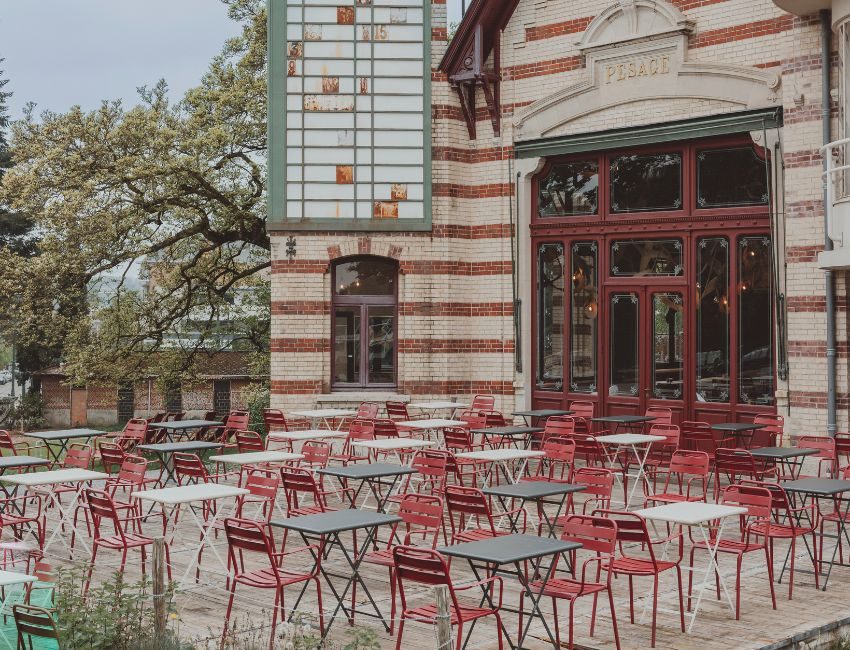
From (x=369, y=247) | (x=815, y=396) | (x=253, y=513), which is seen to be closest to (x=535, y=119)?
(x=369, y=247)

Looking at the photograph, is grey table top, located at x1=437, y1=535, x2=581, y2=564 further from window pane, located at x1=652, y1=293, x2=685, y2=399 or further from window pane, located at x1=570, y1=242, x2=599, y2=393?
window pane, located at x1=570, y1=242, x2=599, y2=393

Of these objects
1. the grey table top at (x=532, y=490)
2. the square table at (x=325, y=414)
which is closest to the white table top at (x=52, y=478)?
the grey table top at (x=532, y=490)

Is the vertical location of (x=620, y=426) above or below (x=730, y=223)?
below

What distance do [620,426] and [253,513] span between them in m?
6.39

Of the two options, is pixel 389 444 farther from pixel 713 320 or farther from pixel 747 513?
pixel 713 320

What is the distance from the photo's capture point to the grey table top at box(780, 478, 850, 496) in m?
9.34

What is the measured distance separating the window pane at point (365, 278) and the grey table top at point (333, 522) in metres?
10.5

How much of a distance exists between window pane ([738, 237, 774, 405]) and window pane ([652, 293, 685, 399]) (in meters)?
1.01

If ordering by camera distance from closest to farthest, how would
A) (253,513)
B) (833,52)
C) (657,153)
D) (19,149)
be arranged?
(253,513) → (833,52) → (657,153) → (19,149)

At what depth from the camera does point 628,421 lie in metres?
15.2

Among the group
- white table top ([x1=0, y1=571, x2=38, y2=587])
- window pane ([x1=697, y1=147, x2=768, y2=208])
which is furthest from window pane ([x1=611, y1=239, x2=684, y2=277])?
white table top ([x1=0, y1=571, x2=38, y2=587])

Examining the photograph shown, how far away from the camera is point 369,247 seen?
60.3ft

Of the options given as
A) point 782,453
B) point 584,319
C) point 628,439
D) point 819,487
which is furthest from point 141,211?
point 819,487

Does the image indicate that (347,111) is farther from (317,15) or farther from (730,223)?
(730,223)
